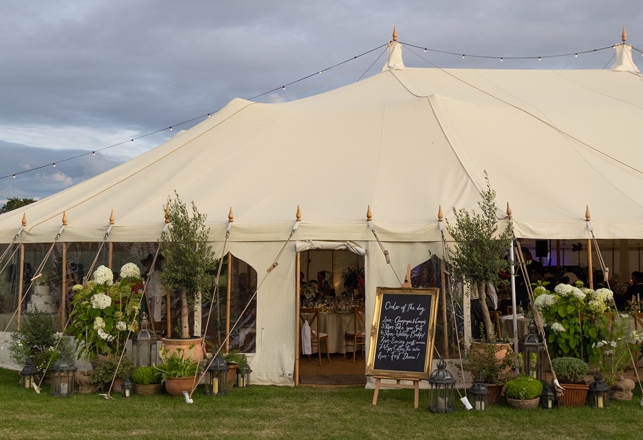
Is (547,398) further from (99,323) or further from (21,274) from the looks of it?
(21,274)

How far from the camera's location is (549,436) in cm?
729

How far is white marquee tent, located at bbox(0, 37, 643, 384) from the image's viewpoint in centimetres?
991

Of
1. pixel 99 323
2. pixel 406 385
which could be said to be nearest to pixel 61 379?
pixel 99 323

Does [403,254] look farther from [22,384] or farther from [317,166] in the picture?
[22,384]

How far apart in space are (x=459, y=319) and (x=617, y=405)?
79.2 inches

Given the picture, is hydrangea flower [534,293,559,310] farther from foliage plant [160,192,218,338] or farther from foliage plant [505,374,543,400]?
foliage plant [160,192,218,338]

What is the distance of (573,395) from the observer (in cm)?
854

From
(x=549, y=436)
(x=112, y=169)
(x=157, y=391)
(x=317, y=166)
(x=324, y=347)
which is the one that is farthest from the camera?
(x=112, y=169)

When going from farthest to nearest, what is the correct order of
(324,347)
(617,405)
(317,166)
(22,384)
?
(324,347)
(317,166)
(22,384)
(617,405)

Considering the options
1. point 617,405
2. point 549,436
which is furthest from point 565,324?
point 549,436

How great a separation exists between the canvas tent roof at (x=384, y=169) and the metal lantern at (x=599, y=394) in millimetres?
1917

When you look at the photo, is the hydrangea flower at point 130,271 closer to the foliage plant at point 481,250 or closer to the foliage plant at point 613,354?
the foliage plant at point 481,250

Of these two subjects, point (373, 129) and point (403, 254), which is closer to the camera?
point (403, 254)

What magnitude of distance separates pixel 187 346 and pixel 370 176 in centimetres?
326
